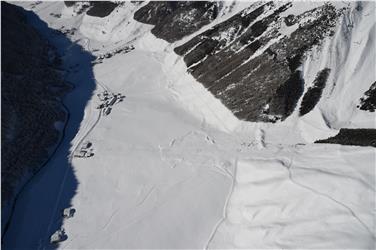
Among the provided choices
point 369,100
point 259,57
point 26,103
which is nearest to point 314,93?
point 369,100

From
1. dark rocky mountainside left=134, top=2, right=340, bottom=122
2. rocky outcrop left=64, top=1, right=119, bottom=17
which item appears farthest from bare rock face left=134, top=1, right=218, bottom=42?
rocky outcrop left=64, top=1, right=119, bottom=17

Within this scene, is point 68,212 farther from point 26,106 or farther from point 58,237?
point 26,106

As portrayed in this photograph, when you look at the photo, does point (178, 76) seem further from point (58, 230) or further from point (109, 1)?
point (109, 1)

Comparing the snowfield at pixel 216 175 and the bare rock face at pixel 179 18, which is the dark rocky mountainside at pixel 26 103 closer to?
the snowfield at pixel 216 175

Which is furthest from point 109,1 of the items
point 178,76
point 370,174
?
point 370,174

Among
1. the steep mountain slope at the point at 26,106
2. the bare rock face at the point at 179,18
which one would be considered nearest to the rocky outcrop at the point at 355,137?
the steep mountain slope at the point at 26,106

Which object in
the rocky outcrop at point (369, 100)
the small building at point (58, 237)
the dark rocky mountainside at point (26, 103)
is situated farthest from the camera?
the dark rocky mountainside at point (26, 103)
